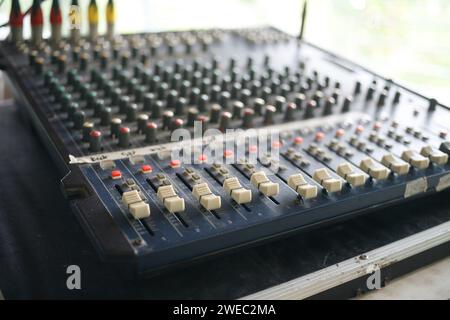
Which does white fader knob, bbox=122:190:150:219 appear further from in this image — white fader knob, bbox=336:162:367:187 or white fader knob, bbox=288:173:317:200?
white fader knob, bbox=336:162:367:187

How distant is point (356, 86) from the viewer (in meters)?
1.75

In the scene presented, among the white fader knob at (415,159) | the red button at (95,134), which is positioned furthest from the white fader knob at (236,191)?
the white fader knob at (415,159)

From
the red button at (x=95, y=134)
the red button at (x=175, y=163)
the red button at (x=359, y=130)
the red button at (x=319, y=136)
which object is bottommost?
the red button at (x=175, y=163)

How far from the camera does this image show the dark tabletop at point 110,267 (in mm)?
1019

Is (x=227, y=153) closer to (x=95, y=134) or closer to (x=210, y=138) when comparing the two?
(x=210, y=138)

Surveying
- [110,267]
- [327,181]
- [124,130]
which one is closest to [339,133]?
[327,181]

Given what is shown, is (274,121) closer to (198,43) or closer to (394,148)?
(394,148)

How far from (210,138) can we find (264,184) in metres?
0.31

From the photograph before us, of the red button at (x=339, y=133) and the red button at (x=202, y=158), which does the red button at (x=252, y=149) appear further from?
the red button at (x=339, y=133)

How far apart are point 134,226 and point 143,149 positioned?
338mm

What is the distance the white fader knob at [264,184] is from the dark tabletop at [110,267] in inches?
5.4

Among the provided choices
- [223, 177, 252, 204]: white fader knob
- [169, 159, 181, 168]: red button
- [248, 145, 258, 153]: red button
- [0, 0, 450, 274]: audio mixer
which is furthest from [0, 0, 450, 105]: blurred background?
[223, 177, 252, 204]: white fader knob

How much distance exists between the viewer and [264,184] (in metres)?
1.13
